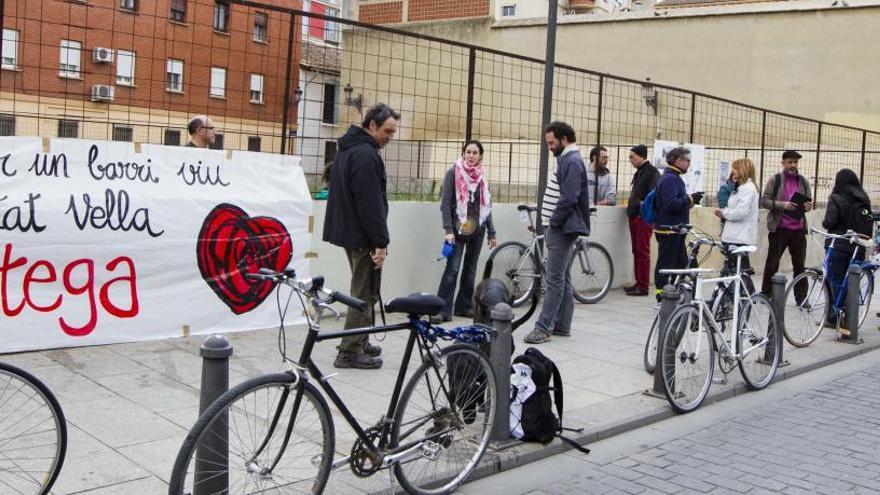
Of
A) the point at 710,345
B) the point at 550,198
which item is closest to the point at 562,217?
the point at 550,198

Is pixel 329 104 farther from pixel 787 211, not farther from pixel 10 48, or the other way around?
pixel 787 211

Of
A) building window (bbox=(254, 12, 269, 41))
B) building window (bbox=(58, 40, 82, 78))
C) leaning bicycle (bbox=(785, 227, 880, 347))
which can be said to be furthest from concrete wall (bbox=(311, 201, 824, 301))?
leaning bicycle (bbox=(785, 227, 880, 347))

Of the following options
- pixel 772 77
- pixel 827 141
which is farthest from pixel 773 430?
pixel 772 77

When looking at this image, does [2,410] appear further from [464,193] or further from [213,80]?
[464,193]

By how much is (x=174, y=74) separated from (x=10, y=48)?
1.37 m

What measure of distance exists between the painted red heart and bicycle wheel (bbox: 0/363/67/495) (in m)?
3.50

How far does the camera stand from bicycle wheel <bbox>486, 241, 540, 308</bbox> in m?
10.0

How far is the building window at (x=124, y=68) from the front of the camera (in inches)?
253

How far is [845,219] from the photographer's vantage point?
31.5 ft

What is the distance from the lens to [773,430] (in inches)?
237

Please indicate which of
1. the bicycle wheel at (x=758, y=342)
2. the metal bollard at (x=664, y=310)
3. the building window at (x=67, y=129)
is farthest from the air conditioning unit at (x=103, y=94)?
the bicycle wheel at (x=758, y=342)

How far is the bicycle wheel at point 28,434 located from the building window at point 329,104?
5.01 meters

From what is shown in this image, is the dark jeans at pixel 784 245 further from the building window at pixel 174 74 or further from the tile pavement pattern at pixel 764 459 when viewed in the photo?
the building window at pixel 174 74

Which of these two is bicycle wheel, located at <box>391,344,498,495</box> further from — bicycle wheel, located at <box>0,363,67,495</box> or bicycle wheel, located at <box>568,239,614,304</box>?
bicycle wheel, located at <box>568,239,614,304</box>
